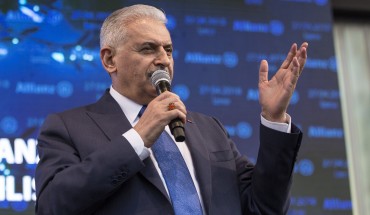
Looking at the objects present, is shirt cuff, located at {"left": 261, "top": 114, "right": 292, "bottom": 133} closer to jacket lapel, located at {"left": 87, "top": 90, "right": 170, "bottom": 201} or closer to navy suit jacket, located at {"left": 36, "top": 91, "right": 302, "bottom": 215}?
navy suit jacket, located at {"left": 36, "top": 91, "right": 302, "bottom": 215}

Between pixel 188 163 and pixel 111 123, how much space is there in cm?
27

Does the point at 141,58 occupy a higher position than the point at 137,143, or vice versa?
the point at 141,58

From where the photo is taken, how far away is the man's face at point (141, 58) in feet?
7.23

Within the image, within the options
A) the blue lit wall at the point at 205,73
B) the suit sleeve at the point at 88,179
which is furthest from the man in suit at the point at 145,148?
the blue lit wall at the point at 205,73

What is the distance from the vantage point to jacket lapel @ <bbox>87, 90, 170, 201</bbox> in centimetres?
197

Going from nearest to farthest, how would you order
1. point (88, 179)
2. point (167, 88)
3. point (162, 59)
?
point (88, 179), point (167, 88), point (162, 59)

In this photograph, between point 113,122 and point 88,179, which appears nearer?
point 88,179

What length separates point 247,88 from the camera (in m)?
4.10

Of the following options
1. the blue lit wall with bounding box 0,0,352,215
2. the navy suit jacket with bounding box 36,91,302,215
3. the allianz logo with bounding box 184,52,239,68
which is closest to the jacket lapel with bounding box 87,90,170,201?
the navy suit jacket with bounding box 36,91,302,215

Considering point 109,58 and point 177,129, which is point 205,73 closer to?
point 109,58

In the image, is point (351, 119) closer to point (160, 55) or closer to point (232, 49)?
point (232, 49)

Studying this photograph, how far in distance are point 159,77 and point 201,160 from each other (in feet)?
0.96

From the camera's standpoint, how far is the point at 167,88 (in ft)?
Result: 6.62

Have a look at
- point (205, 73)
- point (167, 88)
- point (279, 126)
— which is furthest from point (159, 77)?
point (205, 73)
